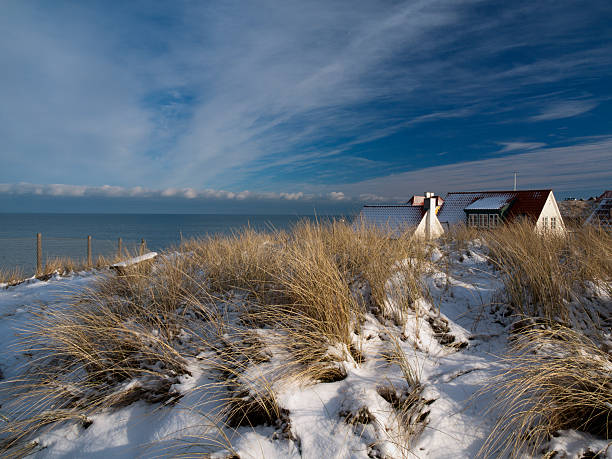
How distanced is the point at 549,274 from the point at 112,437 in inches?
182

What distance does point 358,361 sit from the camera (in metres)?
2.84

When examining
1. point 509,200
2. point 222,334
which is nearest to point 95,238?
point 509,200

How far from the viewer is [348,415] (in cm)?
229

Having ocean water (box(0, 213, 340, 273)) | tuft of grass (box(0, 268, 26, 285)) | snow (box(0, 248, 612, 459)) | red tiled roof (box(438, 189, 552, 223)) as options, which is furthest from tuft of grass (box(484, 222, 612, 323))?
red tiled roof (box(438, 189, 552, 223))

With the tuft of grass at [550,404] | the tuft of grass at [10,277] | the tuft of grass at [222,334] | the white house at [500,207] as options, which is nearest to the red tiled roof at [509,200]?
the white house at [500,207]

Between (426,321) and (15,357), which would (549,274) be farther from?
(15,357)

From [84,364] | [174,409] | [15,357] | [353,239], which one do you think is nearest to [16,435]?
[84,364]

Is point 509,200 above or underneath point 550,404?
above

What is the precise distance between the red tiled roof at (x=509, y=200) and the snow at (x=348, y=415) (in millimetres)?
20365

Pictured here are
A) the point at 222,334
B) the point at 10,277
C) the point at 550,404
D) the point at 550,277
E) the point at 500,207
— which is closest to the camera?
the point at 550,404

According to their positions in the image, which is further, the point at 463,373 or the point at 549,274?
the point at 549,274

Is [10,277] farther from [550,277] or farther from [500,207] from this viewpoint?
[500,207]

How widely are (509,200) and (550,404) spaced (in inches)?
929

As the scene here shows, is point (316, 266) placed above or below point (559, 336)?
above
